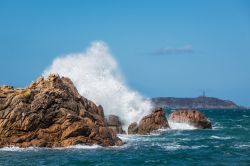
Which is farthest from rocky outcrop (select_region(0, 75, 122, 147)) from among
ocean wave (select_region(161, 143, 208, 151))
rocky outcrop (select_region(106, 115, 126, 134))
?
rocky outcrop (select_region(106, 115, 126, 134))

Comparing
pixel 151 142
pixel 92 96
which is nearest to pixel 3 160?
pixel 151 142

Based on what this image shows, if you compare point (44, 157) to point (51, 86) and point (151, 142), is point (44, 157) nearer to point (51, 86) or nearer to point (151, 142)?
point (51, 86)

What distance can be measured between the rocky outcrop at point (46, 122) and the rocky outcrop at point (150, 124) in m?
20.4

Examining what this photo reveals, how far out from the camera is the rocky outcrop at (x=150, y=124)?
70.3m

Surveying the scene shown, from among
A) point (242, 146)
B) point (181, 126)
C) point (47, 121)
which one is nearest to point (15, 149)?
point (47, 121)

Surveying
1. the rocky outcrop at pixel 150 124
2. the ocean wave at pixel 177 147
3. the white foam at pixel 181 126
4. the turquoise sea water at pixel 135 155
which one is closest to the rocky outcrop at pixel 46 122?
the turquoise sea water at pixel 135 155

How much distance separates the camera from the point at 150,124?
241 ft

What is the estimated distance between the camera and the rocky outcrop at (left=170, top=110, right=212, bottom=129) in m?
83.9

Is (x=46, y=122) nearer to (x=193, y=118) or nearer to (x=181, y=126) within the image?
(x=181, y=126)

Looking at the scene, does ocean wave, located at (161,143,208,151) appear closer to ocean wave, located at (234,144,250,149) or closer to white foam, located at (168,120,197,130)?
ocean wave, located at (234,144,250,149)

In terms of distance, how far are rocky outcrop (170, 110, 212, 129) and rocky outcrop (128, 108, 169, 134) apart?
762 cm

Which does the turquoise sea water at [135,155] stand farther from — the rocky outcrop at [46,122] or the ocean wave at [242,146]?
the rocky outcrop at [46,122]

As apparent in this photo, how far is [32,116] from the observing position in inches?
1833

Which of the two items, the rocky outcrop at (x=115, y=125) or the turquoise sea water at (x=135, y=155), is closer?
the turquoise sea water at (x=135, y=155)
